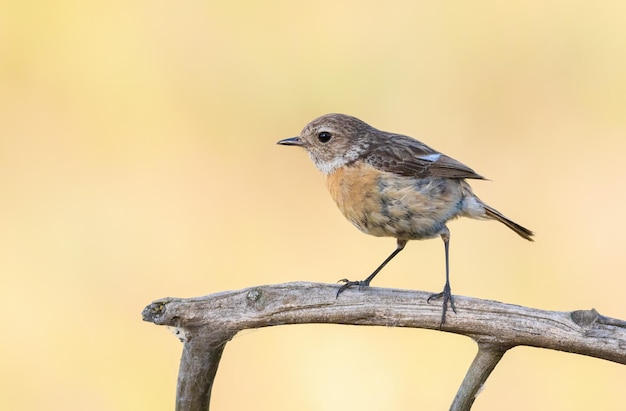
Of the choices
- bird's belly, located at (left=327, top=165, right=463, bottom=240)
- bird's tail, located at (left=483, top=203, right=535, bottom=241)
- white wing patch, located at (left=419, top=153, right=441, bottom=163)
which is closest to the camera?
bird's belly, located at (left=327, top=165, right=463, bottom=240)

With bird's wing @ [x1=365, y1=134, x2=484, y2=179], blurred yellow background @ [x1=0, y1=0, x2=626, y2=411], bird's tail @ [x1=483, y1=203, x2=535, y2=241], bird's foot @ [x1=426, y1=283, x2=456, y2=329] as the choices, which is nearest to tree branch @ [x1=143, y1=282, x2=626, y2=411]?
bird's foot @ [x1=426, y1=283, x2=456, y2=329]

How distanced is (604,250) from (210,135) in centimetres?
382

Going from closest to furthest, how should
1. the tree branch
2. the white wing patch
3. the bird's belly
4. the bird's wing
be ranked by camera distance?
the tree branch → the bird's belly → the bird's wing → the white wing patch

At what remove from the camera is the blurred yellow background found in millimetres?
7121

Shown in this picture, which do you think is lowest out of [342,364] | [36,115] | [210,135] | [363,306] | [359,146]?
[342,364]

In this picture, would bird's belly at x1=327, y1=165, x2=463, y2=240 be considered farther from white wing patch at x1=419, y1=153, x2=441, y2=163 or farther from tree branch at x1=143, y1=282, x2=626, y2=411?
tree branch at x1=143, y1=282, x2=626, y2=411

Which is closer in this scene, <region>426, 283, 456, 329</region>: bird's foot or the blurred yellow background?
<region>426, 283, 456, 329</region>: bird's foot

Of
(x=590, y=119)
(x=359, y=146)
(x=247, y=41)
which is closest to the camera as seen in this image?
(x=359, y=146)

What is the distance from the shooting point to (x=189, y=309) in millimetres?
3711

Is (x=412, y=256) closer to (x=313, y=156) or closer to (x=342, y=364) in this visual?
(x=342, y=364)

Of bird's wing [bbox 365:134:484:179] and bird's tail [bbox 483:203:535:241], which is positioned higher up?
bird's wing [bbox 365:134:484:179]

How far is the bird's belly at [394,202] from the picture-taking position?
486 centimetres

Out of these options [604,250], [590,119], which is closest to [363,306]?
[604,250]

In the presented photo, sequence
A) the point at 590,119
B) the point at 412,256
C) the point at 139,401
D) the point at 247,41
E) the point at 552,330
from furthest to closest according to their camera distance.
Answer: the point at 247,41, the point at 590,119, the point at 412,256, the point at 139,401, the point at 552,330
